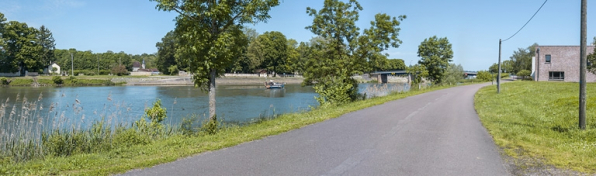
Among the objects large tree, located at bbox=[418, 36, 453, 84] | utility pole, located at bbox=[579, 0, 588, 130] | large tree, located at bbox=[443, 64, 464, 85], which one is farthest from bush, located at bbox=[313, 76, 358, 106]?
large tree, located at bbox=[443, 64, 464, 85]

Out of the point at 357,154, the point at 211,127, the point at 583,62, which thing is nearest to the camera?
the point at 357,154

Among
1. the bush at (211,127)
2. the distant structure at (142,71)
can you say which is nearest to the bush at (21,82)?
the distant structure at (142,71)

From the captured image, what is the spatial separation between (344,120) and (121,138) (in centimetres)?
710

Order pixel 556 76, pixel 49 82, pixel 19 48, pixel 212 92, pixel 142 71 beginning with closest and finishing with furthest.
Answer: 1. pixel 212 92
2. pixel 556 76
3. pixel 49 82
4. pixel 19 48
5. pixel 142 71

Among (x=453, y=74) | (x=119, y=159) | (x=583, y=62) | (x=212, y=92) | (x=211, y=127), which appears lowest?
(x=119, y=159)

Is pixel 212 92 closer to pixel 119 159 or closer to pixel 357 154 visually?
pixel 119 159

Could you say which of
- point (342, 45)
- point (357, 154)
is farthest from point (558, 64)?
point (357, 154)

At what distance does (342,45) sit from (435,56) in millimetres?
34690

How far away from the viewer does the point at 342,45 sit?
87.0ft

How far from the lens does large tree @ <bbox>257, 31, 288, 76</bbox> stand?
103750 millimetres

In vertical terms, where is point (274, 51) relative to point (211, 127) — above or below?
above

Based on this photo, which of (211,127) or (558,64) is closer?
(211,127)

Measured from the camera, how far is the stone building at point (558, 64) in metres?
49.8

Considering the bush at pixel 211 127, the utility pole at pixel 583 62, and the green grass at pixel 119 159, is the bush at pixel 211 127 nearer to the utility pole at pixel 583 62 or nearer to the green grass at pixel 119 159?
the green grass at pixel 119 159
